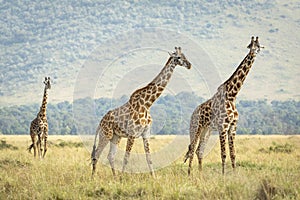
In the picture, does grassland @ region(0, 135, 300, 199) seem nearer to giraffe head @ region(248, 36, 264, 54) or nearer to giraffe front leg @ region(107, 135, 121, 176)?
giraffe front leg @ region(107, 135, 121, 176)

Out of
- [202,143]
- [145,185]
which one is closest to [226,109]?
[202,143]

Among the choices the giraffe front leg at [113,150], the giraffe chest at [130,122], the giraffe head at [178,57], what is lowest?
the giraffe front leg at [113,150]

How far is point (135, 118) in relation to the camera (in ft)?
41.0

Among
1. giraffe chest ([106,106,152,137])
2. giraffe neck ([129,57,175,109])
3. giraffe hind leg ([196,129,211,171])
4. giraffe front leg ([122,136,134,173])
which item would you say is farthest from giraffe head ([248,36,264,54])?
giraffe front leg ([122,136,134,173])

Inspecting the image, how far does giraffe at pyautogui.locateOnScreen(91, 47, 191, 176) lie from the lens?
12.4m

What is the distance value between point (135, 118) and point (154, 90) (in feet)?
2.73

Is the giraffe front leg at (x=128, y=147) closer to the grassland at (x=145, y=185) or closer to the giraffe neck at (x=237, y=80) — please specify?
the grassland at (x=145, y=185)

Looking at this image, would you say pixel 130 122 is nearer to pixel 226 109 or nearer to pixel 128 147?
pixel 128 147

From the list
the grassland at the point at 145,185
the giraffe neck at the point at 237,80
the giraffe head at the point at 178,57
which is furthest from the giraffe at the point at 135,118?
the giraffe neck at the point at 237,80

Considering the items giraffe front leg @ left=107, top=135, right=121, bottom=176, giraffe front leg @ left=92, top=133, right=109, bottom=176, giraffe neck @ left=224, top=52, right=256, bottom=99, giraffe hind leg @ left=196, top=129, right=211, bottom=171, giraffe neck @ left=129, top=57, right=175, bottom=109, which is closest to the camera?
giraffe neck @ left=224, top=52, right=256, bottom=99

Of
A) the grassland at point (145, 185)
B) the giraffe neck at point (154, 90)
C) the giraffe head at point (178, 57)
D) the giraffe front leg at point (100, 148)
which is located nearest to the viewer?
the grassland at point (145, 185)

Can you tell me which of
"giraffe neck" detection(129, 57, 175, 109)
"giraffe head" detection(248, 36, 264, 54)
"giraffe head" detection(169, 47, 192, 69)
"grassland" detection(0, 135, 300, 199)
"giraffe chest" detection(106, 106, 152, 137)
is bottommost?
"grassland" detection(0, 135, 300, 199)

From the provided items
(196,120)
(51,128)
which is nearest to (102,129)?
(196,120)

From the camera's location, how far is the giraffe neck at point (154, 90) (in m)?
12.7
